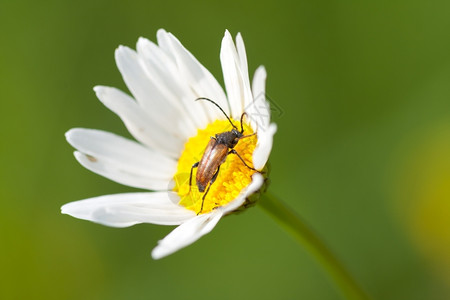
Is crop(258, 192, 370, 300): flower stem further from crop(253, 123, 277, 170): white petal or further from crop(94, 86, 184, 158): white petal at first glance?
crop(94, 86, 184, 158): white petal

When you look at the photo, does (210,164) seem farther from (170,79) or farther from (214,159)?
(170,79)

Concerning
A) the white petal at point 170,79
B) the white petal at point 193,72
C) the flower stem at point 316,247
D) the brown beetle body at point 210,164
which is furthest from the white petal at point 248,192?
the white petal at point 170,79

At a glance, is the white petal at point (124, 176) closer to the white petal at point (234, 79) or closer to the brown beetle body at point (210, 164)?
the brown beetle body at point (210, 164)

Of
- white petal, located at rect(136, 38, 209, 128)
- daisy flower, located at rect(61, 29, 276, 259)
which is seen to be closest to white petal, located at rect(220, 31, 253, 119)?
daisy flower, located at rect(61, 29, 276, 259)

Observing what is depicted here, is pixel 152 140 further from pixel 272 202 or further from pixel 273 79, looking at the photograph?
pixel 273 79

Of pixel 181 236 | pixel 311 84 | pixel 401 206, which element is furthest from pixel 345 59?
pixel 181 236

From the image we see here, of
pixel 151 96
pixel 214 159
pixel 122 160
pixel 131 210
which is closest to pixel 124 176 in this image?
pixel 122 160

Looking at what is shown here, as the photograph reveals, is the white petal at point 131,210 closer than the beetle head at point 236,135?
Yes
